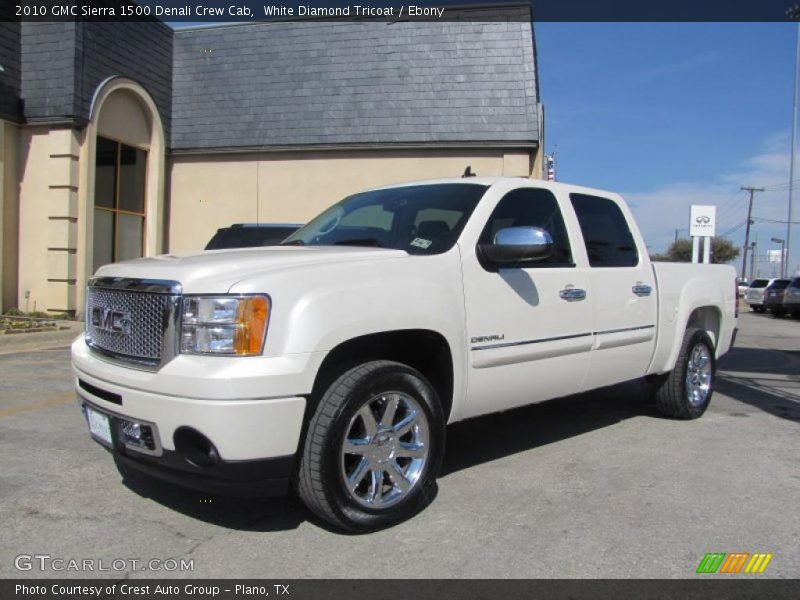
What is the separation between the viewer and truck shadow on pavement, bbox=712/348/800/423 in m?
6.93

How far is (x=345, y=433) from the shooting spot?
3.27m

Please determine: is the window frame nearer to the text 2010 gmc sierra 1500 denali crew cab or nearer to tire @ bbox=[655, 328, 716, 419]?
the text 2010 gmc sierra 1500 denali crew cab

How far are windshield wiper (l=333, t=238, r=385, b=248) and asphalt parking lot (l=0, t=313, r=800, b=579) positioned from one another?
1.55 metres

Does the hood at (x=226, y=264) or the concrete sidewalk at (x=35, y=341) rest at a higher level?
the hood at (x=226, y=264)

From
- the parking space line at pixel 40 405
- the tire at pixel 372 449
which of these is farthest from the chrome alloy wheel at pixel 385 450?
the parking space line at pixel 40 405

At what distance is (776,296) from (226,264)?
2704 cm

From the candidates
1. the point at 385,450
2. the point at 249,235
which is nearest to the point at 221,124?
the point at 249,235

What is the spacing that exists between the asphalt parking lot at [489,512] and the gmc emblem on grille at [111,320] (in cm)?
101

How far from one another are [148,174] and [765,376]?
13.1 metres

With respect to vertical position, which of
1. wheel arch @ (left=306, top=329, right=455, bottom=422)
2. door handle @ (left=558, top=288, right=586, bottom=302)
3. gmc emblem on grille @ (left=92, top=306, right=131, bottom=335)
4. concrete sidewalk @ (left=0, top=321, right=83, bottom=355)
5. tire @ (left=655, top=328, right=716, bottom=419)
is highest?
door handle @ (left=558, top=288, right=586, bottom=302)

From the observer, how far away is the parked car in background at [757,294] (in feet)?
93.4

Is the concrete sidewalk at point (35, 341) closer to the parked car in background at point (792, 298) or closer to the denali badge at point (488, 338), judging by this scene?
the denali badge at point (488, 338)

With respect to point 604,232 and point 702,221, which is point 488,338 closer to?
point 604,232
